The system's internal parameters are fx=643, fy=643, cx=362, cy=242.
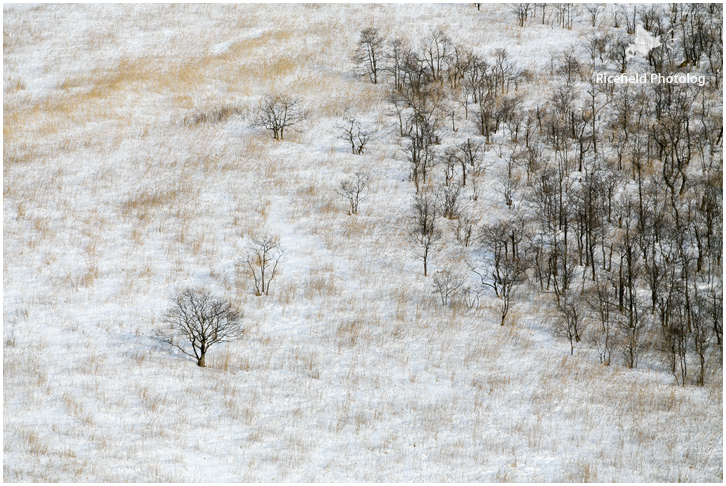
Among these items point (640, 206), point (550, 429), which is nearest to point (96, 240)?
point (550, 429)

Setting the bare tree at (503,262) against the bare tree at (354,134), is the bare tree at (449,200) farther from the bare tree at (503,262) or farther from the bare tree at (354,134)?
the bare tree at (354,134)

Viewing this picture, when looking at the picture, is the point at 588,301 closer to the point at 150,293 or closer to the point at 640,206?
the point at 640,206

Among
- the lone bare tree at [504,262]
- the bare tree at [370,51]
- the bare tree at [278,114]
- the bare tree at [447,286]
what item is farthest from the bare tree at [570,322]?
the bare tree at [370,51]

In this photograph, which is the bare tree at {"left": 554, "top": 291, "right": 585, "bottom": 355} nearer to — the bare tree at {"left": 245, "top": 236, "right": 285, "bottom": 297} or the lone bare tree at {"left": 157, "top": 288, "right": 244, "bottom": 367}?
the bare tree at {"left": 245, "top": 236, "right": 285, "bottom": 297}

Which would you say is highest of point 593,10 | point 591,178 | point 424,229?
point 593,10

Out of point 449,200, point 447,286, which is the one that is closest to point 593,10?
point 449,200

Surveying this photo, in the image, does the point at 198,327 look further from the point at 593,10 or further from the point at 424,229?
the point at 593,10
